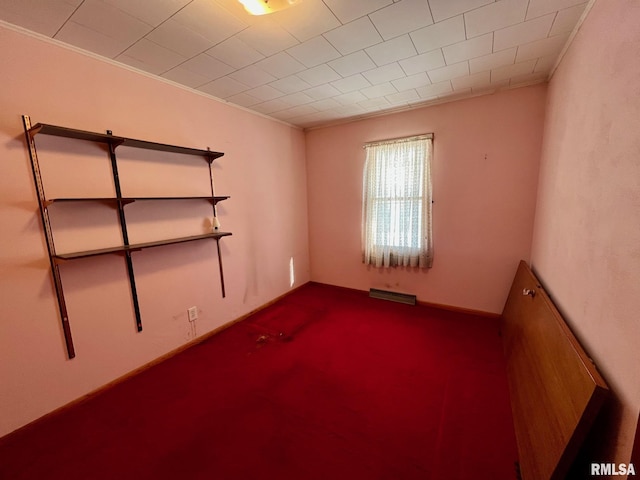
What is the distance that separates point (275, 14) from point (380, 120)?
218 centimetres

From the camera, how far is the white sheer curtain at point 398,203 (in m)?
3.11

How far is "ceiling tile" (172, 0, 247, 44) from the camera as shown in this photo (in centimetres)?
140

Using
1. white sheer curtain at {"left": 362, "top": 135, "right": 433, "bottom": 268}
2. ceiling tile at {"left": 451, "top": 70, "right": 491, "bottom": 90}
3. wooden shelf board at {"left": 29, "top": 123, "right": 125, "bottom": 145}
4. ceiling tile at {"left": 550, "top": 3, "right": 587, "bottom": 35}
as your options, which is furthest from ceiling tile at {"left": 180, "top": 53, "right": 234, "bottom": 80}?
ceiling tile at {"left": 550, "top": 3, "right": 587, "bottom": 35}

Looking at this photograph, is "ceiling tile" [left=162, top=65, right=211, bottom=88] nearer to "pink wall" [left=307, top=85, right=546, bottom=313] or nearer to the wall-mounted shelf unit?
the wall-mounted shelf unit

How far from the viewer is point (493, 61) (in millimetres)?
2068

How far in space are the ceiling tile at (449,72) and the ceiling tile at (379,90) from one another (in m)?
0.38

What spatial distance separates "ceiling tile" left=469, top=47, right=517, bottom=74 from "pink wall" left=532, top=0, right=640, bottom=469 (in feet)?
1.21

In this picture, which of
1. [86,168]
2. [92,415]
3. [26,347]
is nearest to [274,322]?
[92,415]

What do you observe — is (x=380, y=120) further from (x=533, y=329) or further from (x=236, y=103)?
(x=533, y=329)

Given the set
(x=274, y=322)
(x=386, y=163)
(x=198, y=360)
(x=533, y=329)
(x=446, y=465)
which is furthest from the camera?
(x=386, y=163)

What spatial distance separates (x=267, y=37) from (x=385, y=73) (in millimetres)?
1086

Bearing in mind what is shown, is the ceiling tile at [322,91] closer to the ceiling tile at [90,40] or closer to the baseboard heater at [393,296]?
the ceiling tile at [90,40]

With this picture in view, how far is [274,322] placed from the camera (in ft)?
9.89

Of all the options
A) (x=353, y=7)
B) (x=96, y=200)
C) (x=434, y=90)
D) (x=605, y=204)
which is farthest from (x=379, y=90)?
(x=96, y=200)
